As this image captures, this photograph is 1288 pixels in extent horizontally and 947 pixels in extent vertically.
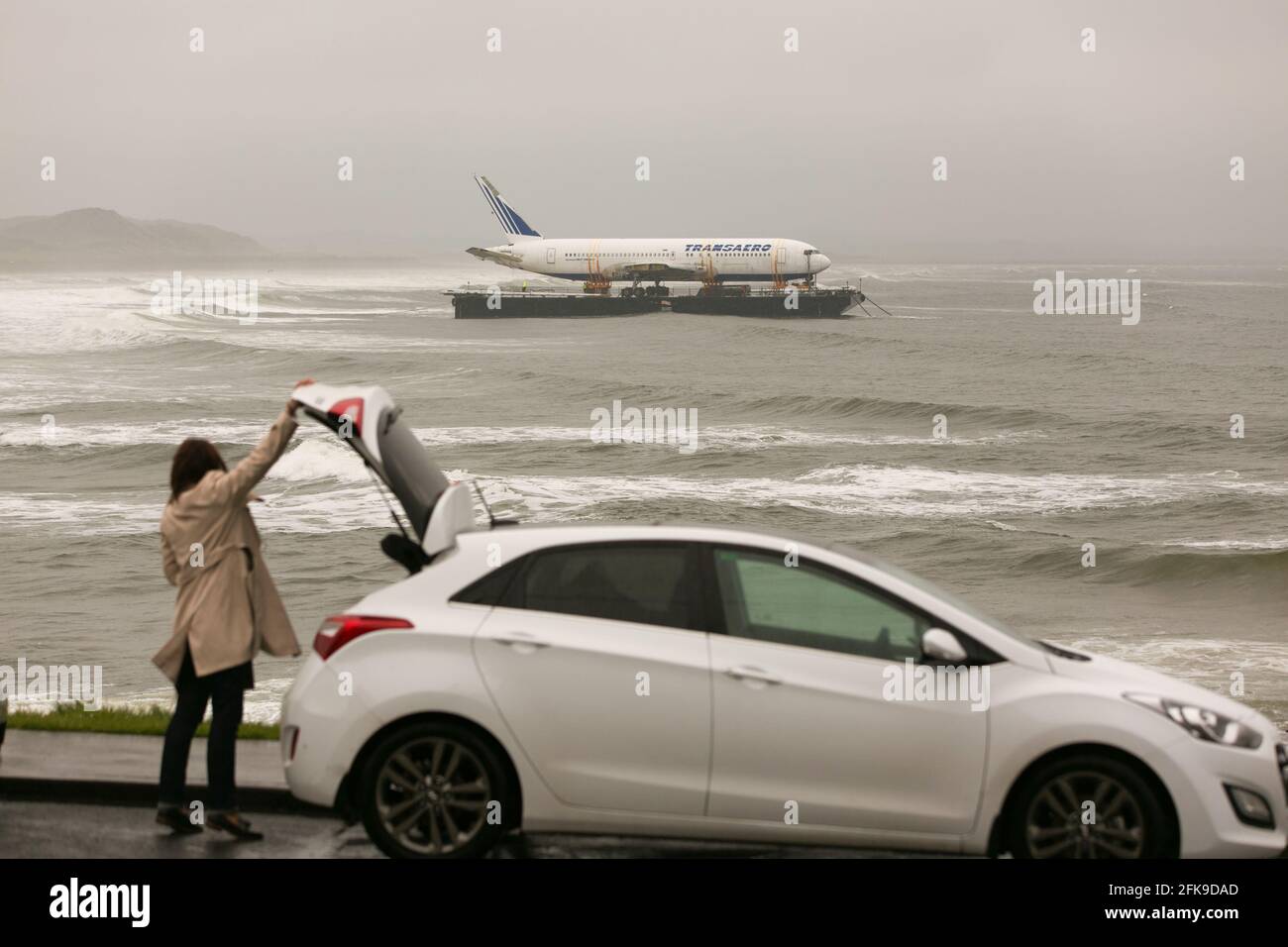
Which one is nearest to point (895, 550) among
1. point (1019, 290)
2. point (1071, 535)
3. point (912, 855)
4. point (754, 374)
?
point (1071, 535)

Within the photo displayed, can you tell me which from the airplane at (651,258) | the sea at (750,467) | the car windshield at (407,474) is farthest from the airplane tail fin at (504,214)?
the car windshield at (407,474)

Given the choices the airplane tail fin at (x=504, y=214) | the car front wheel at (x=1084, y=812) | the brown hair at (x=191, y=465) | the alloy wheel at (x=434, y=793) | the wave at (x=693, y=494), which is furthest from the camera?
the airplane tail fin at (x=504, y=214)

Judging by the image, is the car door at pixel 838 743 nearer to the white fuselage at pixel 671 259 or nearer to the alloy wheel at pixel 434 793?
the alloy wheel at pixel 434 793

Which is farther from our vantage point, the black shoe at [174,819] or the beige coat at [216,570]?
the black shoe at [174,819]

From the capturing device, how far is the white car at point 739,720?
212 inches

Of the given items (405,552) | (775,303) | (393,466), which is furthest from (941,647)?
(775,303)

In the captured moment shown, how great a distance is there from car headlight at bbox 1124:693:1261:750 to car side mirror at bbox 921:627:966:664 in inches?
23.8

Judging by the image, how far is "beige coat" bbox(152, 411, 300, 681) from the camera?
596 centimetres

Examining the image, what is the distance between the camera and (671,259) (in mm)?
104750

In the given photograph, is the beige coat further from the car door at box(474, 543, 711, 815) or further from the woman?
the car door at box(474, 543, 711, 815)

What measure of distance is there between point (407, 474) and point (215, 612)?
900 mm

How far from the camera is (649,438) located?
37.3m

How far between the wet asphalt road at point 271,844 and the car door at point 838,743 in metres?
0.47

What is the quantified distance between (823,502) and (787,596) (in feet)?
69.0
